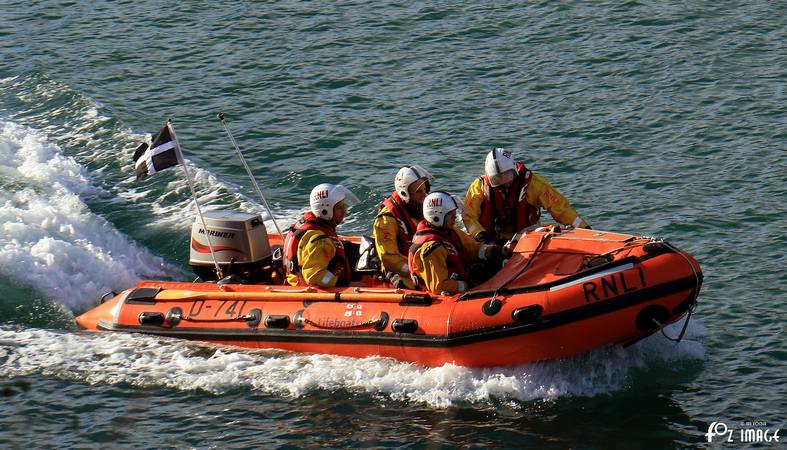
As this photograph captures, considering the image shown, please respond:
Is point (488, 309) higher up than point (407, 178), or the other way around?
point (407, 178)

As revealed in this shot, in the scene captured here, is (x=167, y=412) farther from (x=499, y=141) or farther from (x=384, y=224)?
(x=499, y=141)

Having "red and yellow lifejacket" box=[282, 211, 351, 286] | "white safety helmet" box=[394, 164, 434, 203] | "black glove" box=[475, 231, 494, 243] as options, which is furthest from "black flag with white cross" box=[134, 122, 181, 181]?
"black glove" box=[475, 231, 494, 243]

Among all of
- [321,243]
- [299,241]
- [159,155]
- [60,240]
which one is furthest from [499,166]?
[60,240]

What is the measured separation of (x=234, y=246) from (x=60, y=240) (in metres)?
2.52

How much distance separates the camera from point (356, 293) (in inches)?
423

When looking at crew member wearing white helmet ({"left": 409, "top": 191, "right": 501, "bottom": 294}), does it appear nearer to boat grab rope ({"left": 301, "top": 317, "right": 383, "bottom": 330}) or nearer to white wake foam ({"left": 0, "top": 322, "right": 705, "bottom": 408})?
boat grab rope ({"left": 301, "top": 317, "right": 383, "bottom": 330})

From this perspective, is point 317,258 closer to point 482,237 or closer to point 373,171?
point 482,237

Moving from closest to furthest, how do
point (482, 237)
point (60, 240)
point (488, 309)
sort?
point (488, 309) → point (482, 237) → point (60, 240)

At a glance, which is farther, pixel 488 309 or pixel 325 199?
pixel 325 199

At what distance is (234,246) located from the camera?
1204 centimetres

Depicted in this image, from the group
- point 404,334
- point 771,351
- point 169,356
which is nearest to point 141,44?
point 169,356

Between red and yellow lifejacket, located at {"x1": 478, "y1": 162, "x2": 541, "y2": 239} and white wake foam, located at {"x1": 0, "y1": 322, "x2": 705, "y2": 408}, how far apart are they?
1754 millimetres

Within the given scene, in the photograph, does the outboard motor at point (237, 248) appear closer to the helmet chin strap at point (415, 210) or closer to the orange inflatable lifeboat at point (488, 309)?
the orange inflatable lifeboat at point (488, 309)

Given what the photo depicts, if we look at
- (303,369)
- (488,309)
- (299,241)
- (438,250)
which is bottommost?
(303,369)
